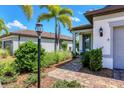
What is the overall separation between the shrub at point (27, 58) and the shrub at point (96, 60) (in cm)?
280

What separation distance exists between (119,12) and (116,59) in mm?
2324

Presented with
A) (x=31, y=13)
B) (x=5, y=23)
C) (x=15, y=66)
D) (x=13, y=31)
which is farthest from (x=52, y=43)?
(x=15, y=66)

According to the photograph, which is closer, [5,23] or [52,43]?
[5,23]

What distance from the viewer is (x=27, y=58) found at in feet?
26.0

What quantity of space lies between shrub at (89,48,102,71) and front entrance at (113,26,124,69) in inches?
36.7

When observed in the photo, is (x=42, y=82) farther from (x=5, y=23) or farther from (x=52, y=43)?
(x=52, y=43)

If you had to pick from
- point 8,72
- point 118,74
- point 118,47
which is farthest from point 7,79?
point 118,47

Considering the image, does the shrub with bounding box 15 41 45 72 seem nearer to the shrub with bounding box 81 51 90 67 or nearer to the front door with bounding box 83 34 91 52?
the shrub with bounding box 81 51 90 67

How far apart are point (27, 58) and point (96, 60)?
339 centimetres

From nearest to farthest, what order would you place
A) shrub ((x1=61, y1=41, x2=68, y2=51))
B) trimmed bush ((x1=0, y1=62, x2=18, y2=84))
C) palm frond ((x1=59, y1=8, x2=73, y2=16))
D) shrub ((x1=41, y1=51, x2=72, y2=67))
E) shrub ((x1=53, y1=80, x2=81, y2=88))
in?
1. shrub ((x1=53, y1=80, x2=81, y2=88))
2. trimmed bush ((x1=0, y1=62, x2=18, y2=84))
3. shrub ((x1=41, y1=51, x2=72, y2=67))
4. palm frond ((x1=59, y1=8, x2=73, y2=16))
5. shrub ((x1=61, y1=41, x2=68, y2=51))

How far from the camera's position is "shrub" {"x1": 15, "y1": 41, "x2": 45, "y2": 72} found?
25.8ft

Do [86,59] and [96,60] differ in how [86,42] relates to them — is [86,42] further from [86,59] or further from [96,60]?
A: [96,60]

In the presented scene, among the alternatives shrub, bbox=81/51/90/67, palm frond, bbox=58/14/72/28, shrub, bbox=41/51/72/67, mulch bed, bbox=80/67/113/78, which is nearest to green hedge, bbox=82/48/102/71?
mulch bed, bbox=80/67/113/78

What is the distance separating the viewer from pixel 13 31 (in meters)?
19.0
